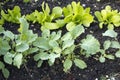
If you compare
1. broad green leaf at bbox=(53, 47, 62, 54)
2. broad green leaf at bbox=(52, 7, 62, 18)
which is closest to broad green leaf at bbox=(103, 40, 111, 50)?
broad green leaf at bbox=(53, 47, 62, 54)

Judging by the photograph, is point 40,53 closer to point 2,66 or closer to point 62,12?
point 2,66

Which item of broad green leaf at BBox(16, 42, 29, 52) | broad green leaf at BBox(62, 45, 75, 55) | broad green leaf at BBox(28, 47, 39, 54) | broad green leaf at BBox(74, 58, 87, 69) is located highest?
broad green leaf at BBox(16, 42, 29, 52)

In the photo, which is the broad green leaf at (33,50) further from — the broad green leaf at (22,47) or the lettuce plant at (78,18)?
the lettuce plant at (78,18)

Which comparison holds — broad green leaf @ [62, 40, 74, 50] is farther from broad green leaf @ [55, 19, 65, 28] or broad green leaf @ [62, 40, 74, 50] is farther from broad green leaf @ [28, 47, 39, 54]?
broad green leaf @ [55, 19, 65, 28]

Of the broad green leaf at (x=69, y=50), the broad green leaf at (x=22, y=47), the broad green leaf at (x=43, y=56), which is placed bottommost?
the broad green leaf at (x=43, y=56)

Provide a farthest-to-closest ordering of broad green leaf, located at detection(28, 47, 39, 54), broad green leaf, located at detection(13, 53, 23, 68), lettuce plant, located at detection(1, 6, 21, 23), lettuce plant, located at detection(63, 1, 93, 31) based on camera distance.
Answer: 1. lettuce plant, located at detection(1, 6, 21, 23)
2. lettuce plant, located at detection(63, 1, 93, 31)
3. broad green leaf, located at detection(28, 47, 39, 54)
4. broad green leaf, located at detection(13, 53, 23, 68)

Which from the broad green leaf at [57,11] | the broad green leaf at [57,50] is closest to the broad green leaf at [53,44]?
the broad green leaf at [57,50]
